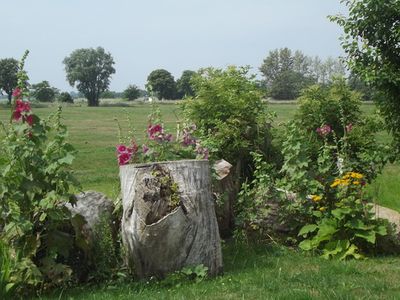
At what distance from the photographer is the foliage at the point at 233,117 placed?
7.77 metres

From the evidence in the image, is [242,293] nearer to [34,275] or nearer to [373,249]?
[34,275]

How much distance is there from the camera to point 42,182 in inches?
193

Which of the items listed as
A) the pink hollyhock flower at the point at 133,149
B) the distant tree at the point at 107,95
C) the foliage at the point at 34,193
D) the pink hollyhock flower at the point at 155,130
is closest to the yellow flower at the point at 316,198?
the pink hollyhock flower at the point at 155,130

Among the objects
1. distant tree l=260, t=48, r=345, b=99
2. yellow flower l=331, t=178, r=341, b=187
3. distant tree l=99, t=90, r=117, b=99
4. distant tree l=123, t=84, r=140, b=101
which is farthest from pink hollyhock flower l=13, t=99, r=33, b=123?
distant tree l=99, t=90, r=117, b=99

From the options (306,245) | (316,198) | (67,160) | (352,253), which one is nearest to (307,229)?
(306,245)

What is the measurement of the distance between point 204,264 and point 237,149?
2678 millimetres

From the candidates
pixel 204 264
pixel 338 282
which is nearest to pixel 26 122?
pixel 204 264

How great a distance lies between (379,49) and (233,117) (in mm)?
2067

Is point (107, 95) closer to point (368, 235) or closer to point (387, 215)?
point (387, 215)

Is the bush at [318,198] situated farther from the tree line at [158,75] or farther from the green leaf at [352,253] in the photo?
the tree line at [158,75]

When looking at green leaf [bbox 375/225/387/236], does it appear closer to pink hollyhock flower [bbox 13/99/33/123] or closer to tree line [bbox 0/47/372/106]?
pink hollyhock flower [bbox 13/99/33/123]

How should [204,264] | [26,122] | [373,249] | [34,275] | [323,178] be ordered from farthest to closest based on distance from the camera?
[323,178], [373,249], [204,264], [26,122], [34,275]

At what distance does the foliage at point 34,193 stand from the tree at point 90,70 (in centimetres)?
10290

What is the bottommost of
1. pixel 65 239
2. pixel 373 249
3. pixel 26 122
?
pixel 373 249
